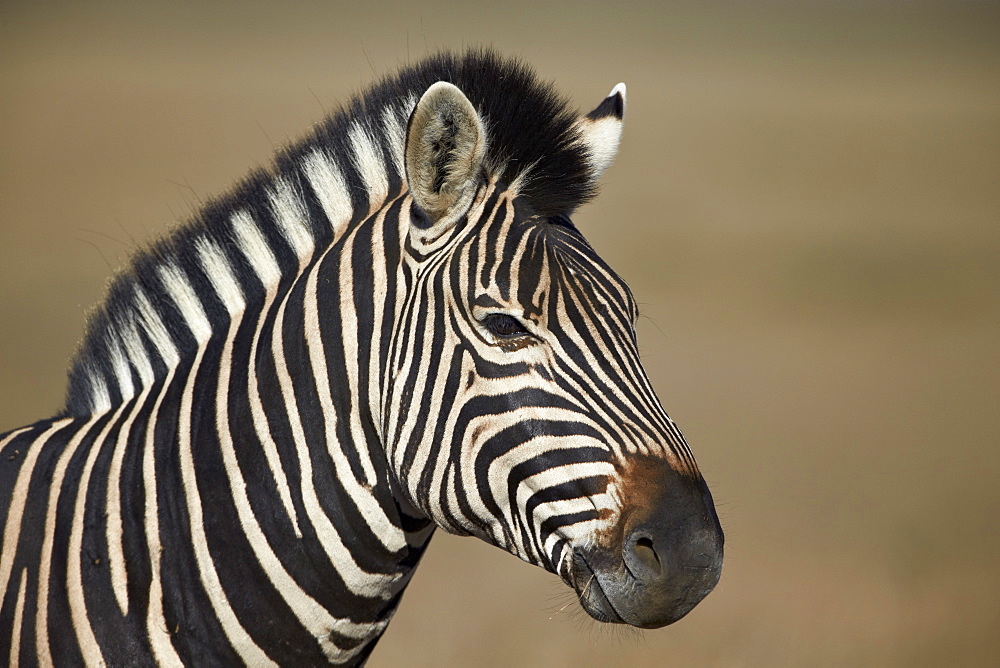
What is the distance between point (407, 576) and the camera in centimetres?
299

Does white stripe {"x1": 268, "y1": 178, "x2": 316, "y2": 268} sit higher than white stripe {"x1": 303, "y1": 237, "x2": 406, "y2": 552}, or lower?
→ higher

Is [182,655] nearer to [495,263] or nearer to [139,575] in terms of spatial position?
[139,575]

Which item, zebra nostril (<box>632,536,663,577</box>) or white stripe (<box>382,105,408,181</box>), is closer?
zebra nostril (<box>632,536,663,577</box>)

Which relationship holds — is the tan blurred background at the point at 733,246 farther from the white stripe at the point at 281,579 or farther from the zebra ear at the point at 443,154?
the zebra ear at the point at 443,154

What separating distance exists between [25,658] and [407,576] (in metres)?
1.26

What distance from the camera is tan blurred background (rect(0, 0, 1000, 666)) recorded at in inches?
383

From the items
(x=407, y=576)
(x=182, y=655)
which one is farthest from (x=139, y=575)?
(x=407, y=576)

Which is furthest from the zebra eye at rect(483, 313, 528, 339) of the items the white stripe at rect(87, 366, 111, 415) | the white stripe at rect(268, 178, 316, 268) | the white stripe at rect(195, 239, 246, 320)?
the white stripe at rect(87, 366, 111, 415)

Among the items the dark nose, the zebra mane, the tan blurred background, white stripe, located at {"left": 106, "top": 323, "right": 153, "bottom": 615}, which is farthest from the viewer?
the tan blurred background

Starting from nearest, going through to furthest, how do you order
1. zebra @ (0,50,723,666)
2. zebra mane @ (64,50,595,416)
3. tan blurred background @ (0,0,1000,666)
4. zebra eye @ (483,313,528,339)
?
1. zebra @ (0,50,723,666)
2. zebra eye @ (483,313,528,339)
3. zebra mane @ (64,50,595,416)
4. tan blurred background @ (0,0,1000,666)

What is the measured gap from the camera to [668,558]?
2.41m

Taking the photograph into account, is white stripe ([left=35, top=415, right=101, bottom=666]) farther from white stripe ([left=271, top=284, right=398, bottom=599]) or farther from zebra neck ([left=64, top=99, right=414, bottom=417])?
white stripe ([left=271, top=284, right=398, bottom=599])

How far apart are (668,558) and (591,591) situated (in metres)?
0.27

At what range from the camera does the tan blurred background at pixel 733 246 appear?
9.73 m
